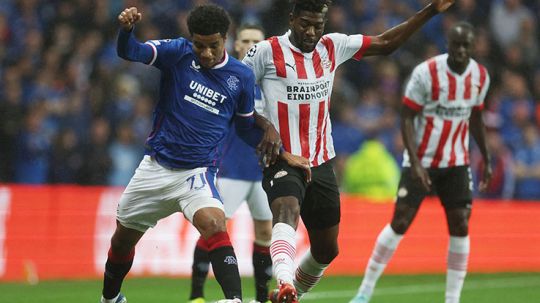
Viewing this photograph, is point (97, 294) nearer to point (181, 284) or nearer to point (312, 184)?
point (181, 284)

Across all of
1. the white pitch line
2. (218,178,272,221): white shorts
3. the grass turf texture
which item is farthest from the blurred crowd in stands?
(218,178,272,221): white shorts

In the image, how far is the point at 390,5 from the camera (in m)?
19.6

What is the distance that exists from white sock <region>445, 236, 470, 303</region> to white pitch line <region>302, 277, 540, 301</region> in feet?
6.33

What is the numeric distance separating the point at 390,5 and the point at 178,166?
40.4 ft

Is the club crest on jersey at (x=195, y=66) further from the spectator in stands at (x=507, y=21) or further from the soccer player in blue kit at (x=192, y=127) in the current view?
the spectator in stands at (x=507, y=21)

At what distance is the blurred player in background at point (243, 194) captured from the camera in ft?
32.6

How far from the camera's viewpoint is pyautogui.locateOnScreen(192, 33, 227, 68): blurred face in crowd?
7637mm

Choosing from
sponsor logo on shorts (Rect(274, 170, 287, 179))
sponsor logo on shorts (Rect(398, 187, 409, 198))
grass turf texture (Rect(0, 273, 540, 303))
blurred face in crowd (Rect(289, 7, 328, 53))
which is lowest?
grass turf texture (Rect(0, 273, 540, 303))

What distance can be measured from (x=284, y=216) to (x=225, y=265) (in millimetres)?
650

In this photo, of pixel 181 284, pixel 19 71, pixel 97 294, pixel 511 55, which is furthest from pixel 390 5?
pixel 97 294

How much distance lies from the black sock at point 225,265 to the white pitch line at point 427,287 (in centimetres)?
378

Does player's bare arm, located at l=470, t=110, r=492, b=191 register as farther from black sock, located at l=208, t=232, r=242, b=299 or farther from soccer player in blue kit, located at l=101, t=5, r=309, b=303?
black sock, located at l=208, t=232, r=242, b=299

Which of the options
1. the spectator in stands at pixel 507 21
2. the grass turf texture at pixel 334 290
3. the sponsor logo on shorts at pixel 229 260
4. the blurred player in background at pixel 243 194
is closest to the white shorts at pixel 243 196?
the blurred player in background at pixel 243 194

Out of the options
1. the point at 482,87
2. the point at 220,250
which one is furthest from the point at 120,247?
the point at 482,87
